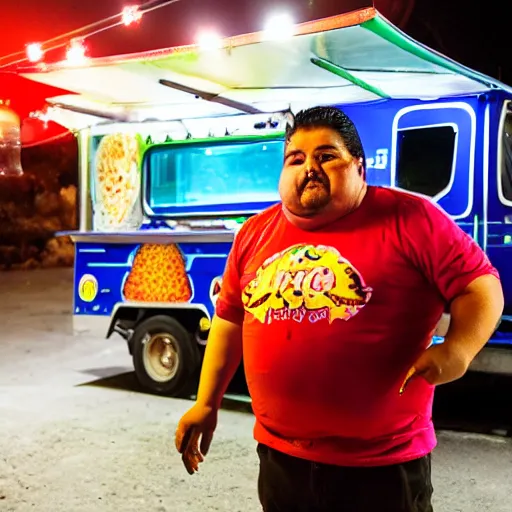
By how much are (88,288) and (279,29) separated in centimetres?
369

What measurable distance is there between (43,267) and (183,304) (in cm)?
2373

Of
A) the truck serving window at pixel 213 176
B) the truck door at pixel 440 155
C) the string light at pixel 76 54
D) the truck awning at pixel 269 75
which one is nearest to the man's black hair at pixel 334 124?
the truck awning at pixel 269 75

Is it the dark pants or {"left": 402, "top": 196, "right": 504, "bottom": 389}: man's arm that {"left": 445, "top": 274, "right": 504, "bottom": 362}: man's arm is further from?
the dark pants

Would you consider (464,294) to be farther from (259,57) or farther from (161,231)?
(161,231)

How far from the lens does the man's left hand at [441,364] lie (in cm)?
180

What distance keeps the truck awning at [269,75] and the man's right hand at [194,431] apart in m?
3.13

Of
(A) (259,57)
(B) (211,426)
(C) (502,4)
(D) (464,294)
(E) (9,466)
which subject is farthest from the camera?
(C) (502,4)

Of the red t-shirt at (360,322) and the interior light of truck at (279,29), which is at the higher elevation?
the interior light of truck at (279,29)

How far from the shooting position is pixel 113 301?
286 inches

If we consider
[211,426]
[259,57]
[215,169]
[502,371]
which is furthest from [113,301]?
[211,426]

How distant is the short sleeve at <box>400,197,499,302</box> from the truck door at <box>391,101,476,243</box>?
13.6 feet

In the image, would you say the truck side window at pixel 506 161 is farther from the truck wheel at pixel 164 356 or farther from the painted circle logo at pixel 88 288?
the painted circle logo at pixel 88 288

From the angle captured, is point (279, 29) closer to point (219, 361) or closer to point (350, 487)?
point (219, 361)

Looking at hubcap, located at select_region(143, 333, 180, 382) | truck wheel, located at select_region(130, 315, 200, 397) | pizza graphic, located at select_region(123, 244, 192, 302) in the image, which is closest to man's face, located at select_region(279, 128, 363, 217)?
pizza graphic, located at select_region(123, 244, 192, 302)
